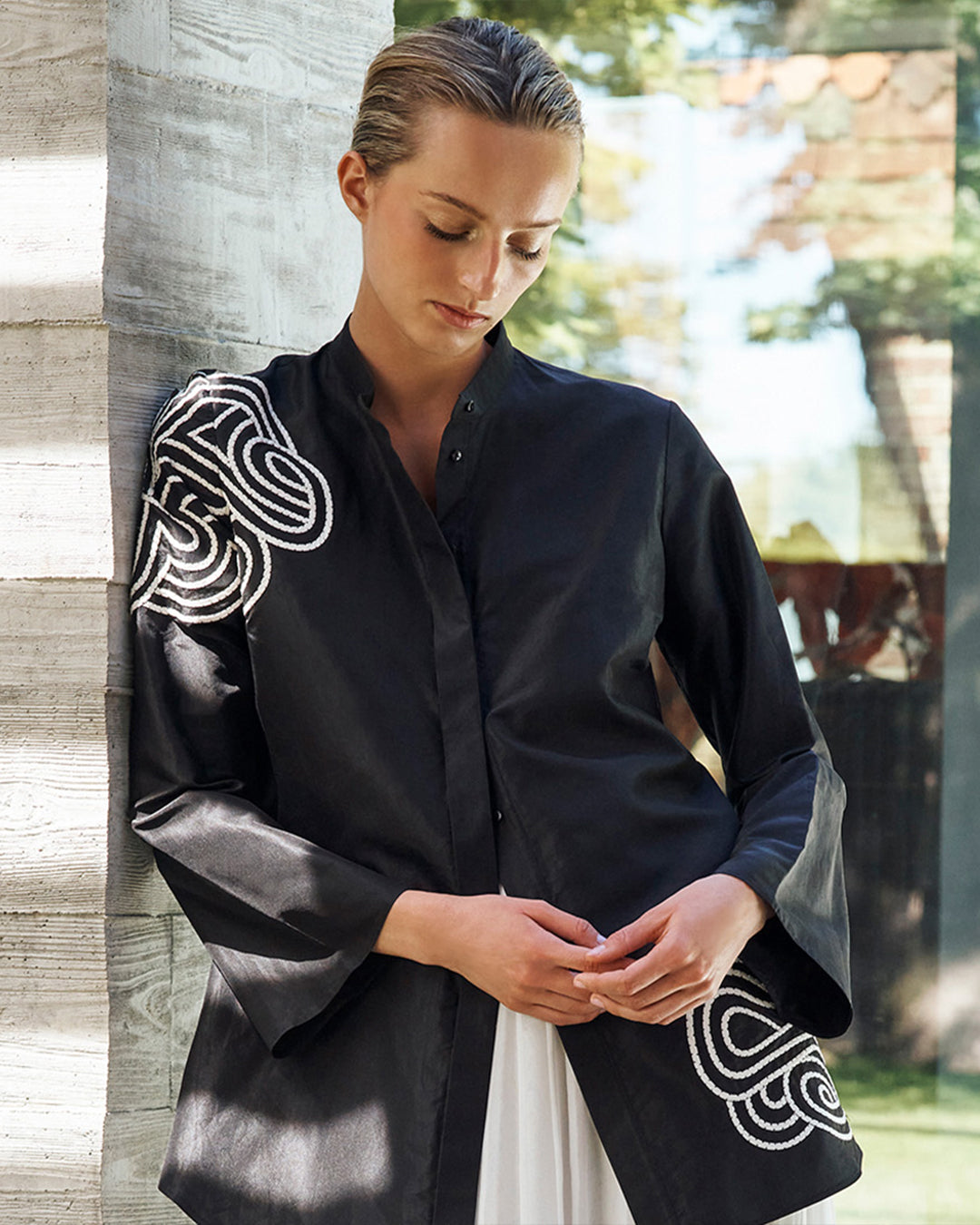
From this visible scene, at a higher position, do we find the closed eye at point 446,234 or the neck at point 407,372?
the closed eye at point 446,234

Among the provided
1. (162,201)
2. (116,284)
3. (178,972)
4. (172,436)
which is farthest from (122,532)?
(178,972)

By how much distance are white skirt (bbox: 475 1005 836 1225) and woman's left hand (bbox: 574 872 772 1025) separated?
0.10m

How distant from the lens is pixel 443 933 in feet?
4.42

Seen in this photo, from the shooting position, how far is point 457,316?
148cm


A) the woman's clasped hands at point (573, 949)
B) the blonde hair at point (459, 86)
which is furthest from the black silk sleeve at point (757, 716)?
the blonde hair at point (459, 86)

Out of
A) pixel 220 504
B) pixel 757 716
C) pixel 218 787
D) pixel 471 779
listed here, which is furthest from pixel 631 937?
pixel 220 504

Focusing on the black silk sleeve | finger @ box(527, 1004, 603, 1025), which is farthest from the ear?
finger @ box(527, 1004, 603, 1025)

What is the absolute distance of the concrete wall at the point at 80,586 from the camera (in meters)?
1.61

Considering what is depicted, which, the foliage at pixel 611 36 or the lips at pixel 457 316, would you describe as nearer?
the lips at pixel 457 316

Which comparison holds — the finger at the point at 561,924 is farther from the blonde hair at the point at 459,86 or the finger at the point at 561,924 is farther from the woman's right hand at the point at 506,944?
the blonde hair at the point at 459,86

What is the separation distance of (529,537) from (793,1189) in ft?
2.06

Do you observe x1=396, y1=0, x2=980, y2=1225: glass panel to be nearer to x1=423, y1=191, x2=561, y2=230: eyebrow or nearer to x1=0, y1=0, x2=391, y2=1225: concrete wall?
x1=0, y1=0, x2=391, y2=1225: concrete wall

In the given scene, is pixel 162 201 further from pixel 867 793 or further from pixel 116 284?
pixel 867 793

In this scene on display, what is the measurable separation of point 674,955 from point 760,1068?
0.63 ft
